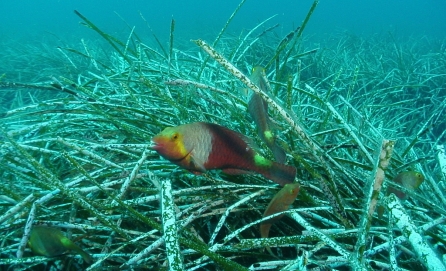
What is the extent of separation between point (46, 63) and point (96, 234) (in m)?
7.66

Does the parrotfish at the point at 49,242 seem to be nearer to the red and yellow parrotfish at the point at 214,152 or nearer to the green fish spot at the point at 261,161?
the red and yellow parrotfish at the point at 214,152

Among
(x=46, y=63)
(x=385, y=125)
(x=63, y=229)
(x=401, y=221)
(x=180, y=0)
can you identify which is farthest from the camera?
(x=180, y=0)

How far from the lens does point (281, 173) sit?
1414 mm

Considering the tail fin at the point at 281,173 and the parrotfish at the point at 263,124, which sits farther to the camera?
the parrotfish at the point at 263,124

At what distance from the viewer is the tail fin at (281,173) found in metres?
1.40

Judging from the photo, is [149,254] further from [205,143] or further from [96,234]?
[205,143]

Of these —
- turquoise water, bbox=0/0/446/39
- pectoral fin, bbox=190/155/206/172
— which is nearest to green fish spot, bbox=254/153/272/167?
pectoral fin, bbox=190/155/206/172

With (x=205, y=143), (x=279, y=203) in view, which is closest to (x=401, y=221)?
(x=279, y=203)

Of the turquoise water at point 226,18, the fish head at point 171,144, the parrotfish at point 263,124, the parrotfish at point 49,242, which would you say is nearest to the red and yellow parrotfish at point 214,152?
the fish head at point 171,144

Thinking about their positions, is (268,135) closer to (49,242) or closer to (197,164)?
(197,164)

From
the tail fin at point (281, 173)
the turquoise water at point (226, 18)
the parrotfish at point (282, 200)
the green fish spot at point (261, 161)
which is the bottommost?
the parrotfish at point (282, 200)

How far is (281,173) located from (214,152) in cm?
32

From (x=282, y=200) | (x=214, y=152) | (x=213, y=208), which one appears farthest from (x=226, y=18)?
(x=282, y=200)

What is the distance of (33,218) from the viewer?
158 cm
